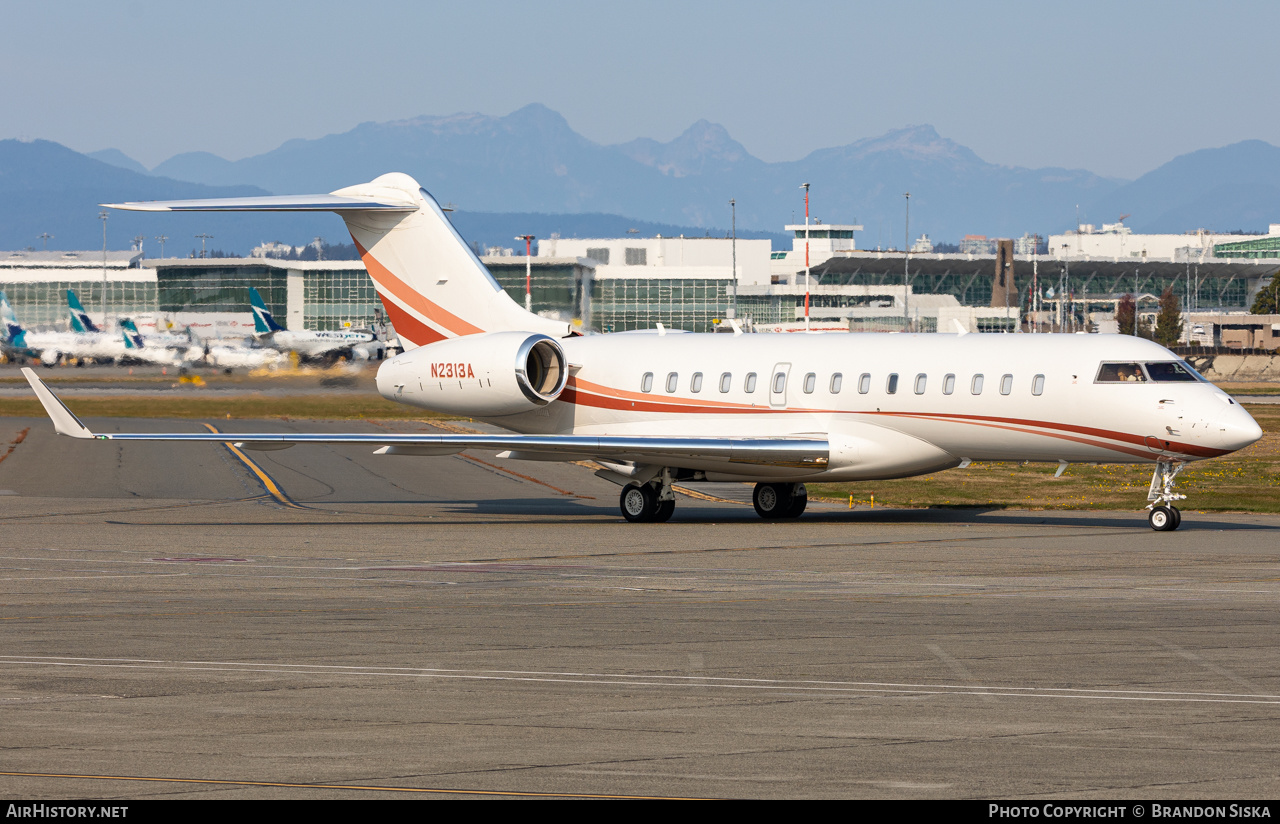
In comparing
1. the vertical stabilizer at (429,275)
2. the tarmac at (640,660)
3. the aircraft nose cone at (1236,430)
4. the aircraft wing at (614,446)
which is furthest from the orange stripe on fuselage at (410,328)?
the aircraft nose cone at (1236,430)

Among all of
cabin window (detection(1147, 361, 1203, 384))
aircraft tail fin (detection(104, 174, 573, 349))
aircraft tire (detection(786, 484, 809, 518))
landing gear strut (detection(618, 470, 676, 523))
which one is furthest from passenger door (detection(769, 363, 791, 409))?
cabin window (detection(1147, 361, 1203, 384))

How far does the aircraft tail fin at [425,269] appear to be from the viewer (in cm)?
2995

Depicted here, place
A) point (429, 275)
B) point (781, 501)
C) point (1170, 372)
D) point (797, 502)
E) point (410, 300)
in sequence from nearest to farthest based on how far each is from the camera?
1. point (1170, 372)
2. point (781, 501)
3. point (797, 502)
4. point (429, 275)
5. point (410, 300)

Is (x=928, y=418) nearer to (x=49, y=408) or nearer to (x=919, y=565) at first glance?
(x=919, y=565)

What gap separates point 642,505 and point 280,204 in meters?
9.02

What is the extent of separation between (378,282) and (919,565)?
15240mm

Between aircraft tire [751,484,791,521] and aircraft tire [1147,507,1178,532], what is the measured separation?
269 inches

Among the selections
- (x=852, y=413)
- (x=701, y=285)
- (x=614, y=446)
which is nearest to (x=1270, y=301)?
(x=701, y=285)

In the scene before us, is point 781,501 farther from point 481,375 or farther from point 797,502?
point 481,375

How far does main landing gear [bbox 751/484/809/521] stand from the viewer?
1095 inches

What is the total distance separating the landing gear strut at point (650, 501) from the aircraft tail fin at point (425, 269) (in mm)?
4704

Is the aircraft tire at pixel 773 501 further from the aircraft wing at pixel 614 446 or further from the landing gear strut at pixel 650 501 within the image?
the landing gear strut at pixel 650 501

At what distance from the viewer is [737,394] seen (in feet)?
90.0

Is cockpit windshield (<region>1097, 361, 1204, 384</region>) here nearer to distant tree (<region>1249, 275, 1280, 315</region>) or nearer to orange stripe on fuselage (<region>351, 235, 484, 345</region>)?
orange stripe on fuselage (<region>351, 235, 484, 345</region>)
